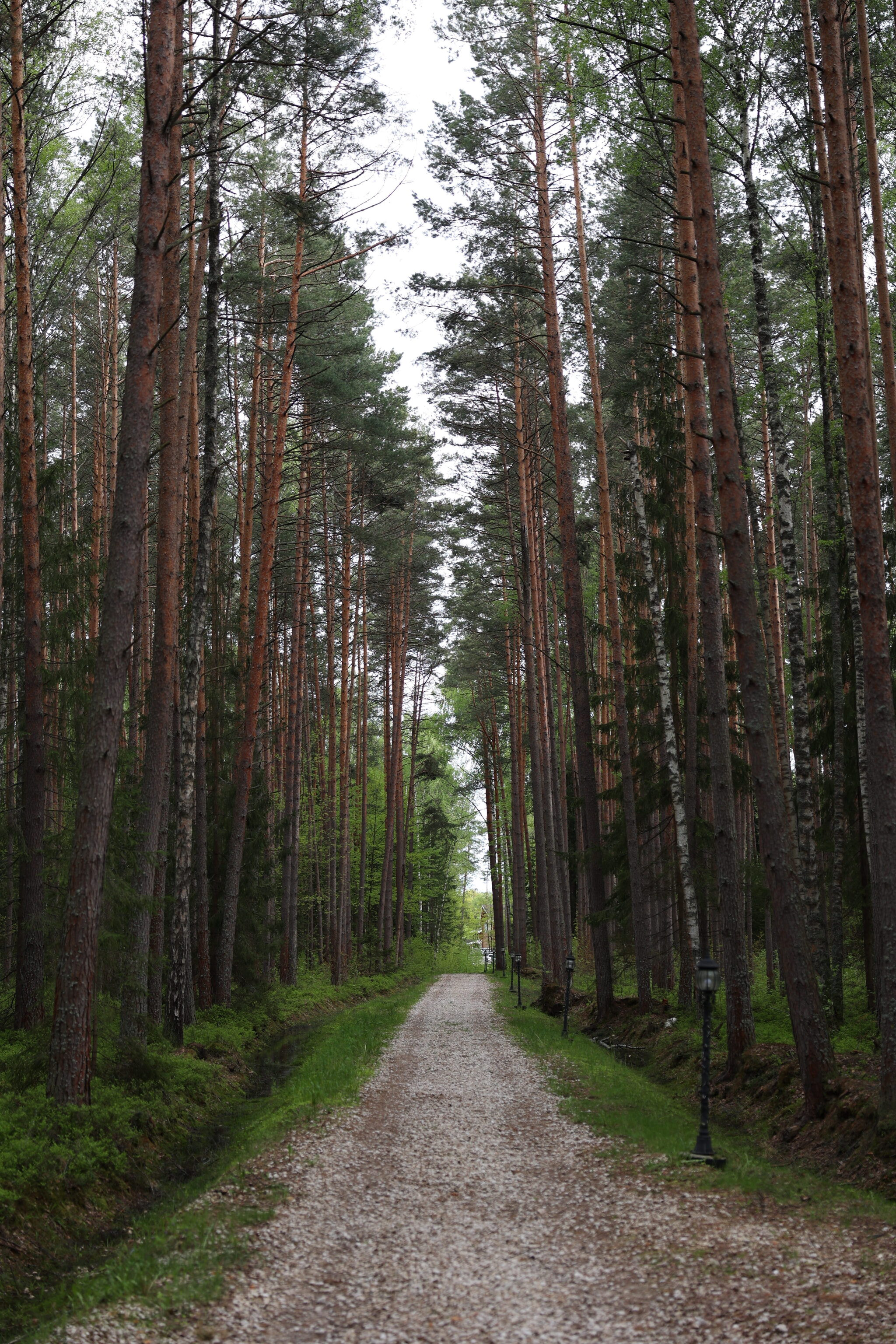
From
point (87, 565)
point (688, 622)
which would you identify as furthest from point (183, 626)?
point (688, 622)

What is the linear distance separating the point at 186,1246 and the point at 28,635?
25.1 feet

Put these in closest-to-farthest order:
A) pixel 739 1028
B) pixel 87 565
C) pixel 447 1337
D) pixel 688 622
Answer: pixel 447 1337, pixel 739 1028, pixel 87 565, pixel 688 622

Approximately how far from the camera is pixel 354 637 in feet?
86.3

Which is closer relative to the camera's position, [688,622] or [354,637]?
[688,622]

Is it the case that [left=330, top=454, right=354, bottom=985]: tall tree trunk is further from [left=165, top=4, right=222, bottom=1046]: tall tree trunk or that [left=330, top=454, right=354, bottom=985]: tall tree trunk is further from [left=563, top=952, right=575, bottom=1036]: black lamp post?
[left=563, top=952, right=575, bottom=1036]: black lamp post

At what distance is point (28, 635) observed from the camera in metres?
11.1

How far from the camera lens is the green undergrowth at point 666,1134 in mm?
5910

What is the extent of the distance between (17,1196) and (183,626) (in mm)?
11385

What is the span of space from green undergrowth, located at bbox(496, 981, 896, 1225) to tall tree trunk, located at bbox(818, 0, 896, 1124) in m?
1.04

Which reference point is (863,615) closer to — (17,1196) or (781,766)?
(17,1196)

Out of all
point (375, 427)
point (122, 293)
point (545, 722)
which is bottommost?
point (545, 722)

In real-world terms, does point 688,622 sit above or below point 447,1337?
above

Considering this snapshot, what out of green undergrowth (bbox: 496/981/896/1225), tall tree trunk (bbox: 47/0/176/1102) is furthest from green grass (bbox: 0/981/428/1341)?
green undergrowth (bbox: 496/981/896/1225)

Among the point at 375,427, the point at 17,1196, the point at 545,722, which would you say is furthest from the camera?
the point at 545,722
